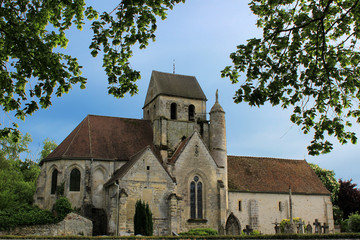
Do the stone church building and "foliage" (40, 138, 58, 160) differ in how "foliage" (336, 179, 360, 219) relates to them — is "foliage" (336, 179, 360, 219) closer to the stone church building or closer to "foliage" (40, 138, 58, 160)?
the stone church building

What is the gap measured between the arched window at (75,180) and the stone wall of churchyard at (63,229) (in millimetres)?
4879

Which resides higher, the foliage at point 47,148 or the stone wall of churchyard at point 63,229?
the foliage at point 47,148

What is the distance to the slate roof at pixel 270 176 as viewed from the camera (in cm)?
3753

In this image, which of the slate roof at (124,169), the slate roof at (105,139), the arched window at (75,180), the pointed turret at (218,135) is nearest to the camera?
the slate roof at (124,169)

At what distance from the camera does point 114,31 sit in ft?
32.9

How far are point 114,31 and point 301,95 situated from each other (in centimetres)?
507

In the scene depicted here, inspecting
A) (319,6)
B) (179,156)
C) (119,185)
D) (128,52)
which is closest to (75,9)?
(128,52)

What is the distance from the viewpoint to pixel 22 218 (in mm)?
25953

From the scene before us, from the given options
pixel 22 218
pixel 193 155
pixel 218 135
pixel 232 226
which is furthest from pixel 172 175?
pixel 22 218

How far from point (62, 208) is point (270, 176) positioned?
67.8 feet

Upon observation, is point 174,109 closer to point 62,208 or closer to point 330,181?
point 62,208

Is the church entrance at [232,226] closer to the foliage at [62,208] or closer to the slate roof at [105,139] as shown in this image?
the slate roof at [105,139]

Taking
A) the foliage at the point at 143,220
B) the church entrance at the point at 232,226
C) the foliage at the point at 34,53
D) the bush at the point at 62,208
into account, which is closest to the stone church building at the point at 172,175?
the church entrance at the point at 232,226

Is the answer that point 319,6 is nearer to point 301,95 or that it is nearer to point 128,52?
point 301,95
